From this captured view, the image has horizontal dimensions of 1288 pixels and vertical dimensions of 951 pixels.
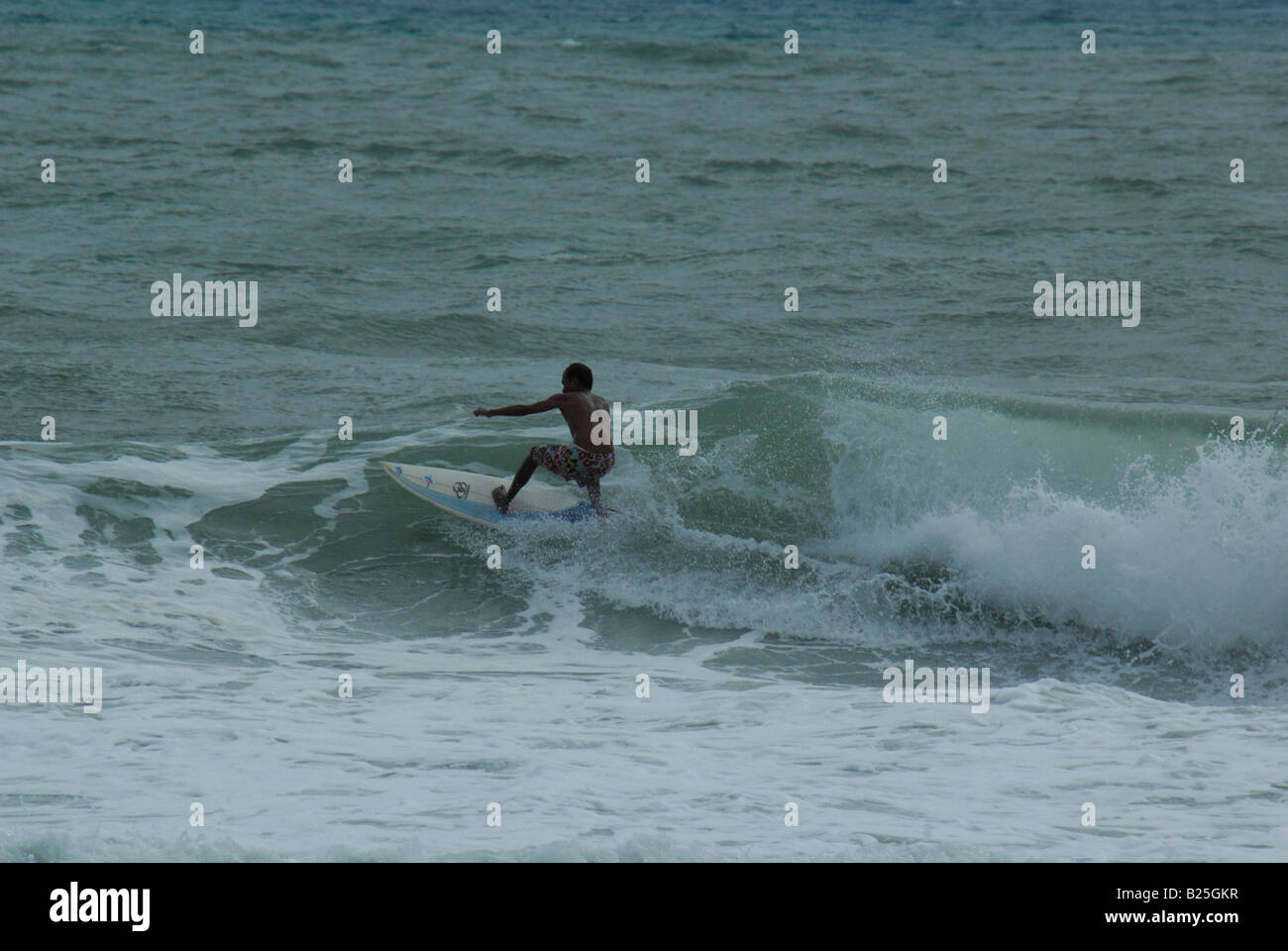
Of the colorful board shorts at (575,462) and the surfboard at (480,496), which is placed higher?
the colorful board shorts at (575,462)

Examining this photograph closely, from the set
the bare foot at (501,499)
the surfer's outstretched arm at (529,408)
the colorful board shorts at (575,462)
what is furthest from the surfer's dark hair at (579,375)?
the bare foot at (501,499)

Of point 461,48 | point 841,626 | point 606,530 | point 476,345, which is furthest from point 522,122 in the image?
point 841,626

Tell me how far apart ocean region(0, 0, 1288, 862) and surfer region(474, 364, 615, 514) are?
16.6 inches

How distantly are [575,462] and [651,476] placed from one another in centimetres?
132

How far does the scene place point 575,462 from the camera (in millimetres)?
10195

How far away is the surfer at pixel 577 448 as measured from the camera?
400 inches

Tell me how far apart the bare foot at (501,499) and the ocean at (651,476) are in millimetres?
287

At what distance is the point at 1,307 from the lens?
49.4 ft

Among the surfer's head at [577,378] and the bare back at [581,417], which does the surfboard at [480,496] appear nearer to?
the bare back at [581,417]

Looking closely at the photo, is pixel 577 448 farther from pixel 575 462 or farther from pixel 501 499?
pixel 501 499

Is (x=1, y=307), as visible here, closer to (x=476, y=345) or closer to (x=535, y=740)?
(x=476, y=345)

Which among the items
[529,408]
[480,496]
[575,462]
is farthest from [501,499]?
[529,408]

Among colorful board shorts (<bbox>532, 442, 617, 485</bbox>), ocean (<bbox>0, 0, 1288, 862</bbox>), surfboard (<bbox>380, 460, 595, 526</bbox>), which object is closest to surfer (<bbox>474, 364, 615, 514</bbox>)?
colorful board shorts (<bbox>532, 442, 617, 485</bbox>)

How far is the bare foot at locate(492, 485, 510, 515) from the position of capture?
409 inches
